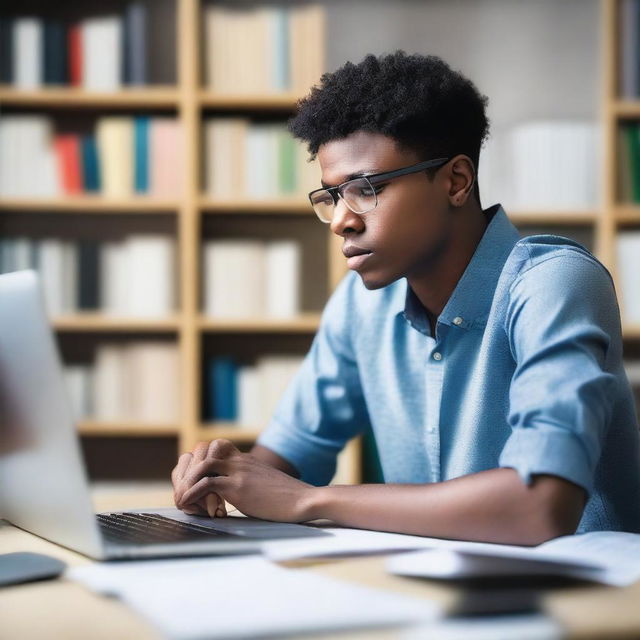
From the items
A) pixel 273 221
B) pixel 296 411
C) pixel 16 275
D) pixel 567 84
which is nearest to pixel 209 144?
pixel 273 221

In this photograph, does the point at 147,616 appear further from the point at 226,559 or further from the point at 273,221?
the point at 273,221

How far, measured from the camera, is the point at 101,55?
286 cm

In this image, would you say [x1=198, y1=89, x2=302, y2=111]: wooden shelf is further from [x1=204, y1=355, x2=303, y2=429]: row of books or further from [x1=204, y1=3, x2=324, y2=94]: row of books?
[x1=204, y1=355, x2=303, y2=429]: row of books

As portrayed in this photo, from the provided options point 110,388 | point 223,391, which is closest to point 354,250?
point 223,391

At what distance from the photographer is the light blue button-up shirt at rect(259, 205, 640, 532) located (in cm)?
95

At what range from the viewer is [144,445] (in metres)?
3.13

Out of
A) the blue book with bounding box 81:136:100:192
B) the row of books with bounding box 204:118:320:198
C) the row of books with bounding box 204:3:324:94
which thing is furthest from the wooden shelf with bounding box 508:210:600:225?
the blue book with bounding box 81:136:100:192

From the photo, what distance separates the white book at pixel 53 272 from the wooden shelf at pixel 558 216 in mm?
1506

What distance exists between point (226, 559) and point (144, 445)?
94.1 inches

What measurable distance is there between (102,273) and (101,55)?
72 centimetres

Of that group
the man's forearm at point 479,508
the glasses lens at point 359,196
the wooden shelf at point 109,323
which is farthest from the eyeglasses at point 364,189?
the wooden shelf at point 109,323

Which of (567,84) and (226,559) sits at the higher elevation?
(567,84)

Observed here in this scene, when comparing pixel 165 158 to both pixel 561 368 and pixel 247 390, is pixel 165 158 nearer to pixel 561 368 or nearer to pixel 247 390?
pixel 247 390

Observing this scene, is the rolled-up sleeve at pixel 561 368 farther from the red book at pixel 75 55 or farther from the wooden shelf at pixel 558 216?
the red book at pixel 75 55
